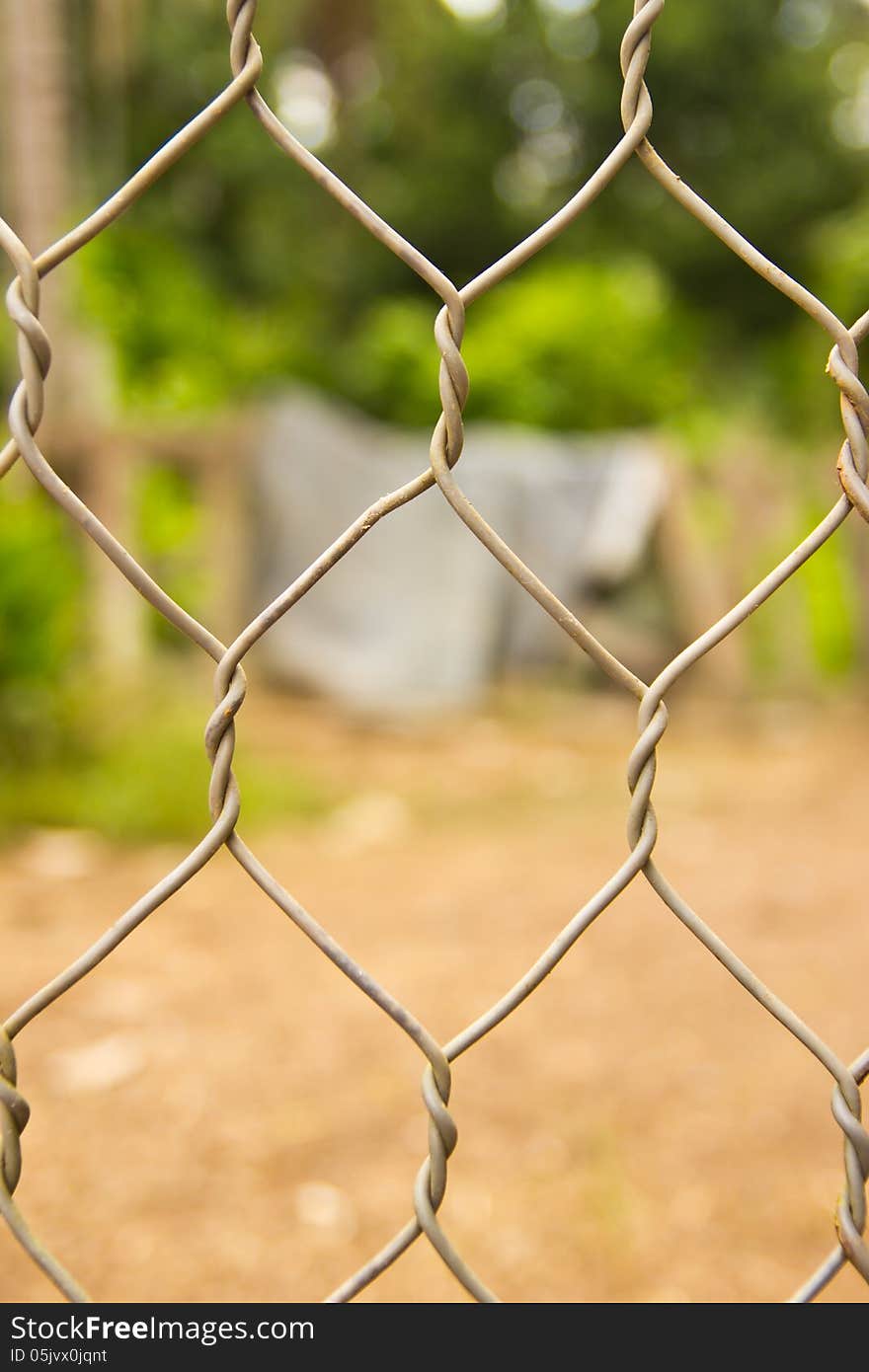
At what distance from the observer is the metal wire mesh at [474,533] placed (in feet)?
2.02

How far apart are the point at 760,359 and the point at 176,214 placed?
6127 mm

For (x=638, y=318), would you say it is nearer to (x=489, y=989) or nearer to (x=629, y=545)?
(x=629, y=545)

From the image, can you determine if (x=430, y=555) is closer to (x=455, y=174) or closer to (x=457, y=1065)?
(x=457, y=1065)

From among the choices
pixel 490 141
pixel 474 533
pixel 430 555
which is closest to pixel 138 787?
pixel 430 555

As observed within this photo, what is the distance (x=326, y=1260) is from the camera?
5.19 ft

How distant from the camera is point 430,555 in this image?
5.60 meters

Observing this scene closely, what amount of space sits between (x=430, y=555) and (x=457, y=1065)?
12.2 ft

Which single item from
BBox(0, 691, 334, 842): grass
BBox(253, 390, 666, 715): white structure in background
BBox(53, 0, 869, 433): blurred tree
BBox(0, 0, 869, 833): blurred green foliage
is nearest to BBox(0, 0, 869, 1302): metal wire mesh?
BBox(0, 691, 334, 842): grass

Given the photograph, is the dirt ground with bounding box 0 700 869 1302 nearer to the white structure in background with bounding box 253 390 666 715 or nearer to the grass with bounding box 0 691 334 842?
the grass with bounding box 0 691 334 842

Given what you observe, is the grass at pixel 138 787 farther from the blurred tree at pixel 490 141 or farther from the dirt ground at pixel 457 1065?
the blurred tree at pixel 490 141

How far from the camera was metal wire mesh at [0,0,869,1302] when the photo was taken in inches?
24.3

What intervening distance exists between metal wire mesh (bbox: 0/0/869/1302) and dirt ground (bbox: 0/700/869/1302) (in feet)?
3.16

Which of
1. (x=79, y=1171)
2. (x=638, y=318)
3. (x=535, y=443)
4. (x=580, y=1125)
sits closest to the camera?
(x=79, y=1171)
